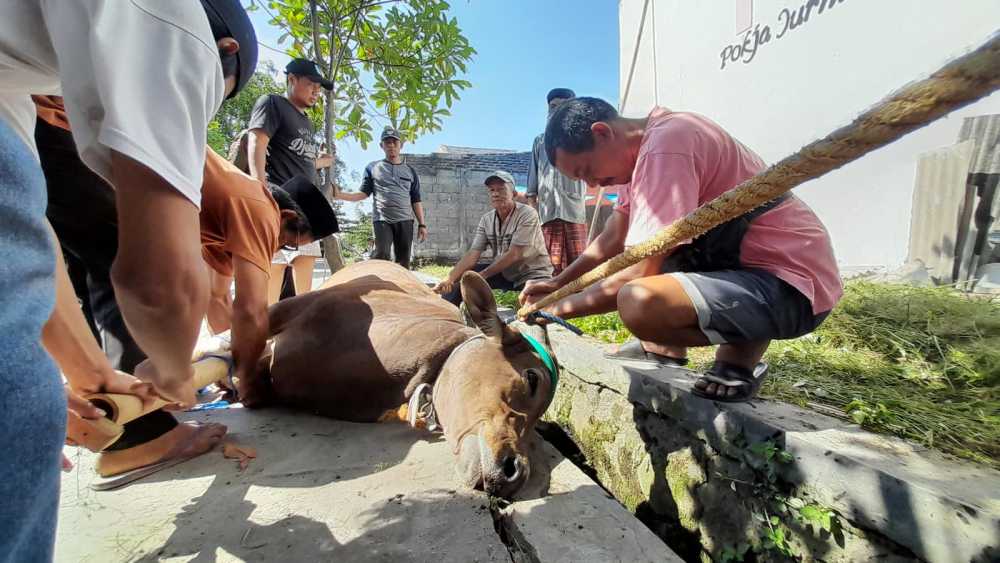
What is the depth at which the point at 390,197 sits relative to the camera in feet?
26.7

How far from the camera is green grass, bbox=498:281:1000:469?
1872 mm

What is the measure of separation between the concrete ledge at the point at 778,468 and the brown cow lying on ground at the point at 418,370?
Answer: 0.64 meters

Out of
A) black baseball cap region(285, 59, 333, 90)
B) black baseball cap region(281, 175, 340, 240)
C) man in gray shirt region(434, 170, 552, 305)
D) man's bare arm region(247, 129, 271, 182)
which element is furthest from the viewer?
man in gray shirt region(434, 170, 552, 305)

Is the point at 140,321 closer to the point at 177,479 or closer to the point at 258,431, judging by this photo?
the point at 177,479

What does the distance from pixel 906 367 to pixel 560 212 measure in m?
4.46

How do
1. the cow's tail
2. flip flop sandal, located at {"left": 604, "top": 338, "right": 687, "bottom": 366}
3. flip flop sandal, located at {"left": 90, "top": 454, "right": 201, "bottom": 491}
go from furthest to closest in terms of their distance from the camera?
the cow's tail → flip flop sandal, located at {"left": 604, "top": 338, "right": 687, "bottom": 366} → flip flop sandal, located at {"left": 90, "top": 454, "right": 201, "bottom": 491}

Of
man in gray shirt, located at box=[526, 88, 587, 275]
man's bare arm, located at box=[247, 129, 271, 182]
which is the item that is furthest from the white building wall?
man's bare arm, located at box=[247, 129, 271, 182]

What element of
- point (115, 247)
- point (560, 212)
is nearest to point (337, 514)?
point (115, 247)

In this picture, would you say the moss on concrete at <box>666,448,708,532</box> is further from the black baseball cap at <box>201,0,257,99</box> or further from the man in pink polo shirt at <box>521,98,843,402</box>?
the black baseball cap at <box>201,0,257,99</box>

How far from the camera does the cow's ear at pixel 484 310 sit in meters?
2.81

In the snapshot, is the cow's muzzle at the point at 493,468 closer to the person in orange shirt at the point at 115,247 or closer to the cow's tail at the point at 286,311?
the person in orange shirt at the point at 115,247

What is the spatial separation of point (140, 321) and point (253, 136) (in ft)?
13.7

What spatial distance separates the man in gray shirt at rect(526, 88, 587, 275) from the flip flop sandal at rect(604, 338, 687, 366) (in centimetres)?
316

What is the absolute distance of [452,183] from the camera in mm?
17219
